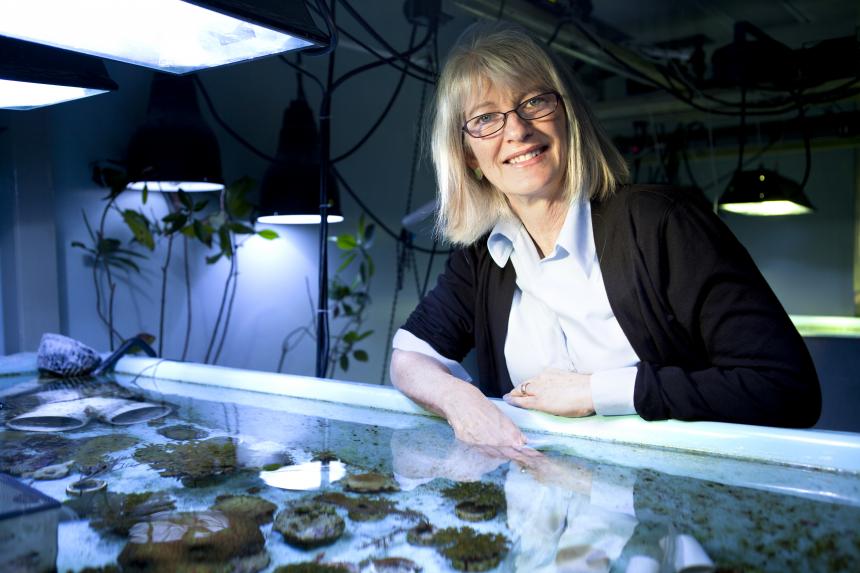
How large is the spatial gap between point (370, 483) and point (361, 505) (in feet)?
0.26

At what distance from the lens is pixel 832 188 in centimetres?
564

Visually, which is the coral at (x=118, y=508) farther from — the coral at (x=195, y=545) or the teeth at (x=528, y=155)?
the teeth at (x=528, y=155)

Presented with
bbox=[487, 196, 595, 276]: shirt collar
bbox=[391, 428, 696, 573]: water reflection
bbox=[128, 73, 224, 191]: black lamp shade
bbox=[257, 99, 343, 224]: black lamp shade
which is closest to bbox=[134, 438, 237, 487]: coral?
bbox=[391, 428, 696, 573]: water reflection

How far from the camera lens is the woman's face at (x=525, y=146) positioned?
1350mm

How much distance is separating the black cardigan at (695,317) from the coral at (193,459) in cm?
62

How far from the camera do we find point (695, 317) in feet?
3.92

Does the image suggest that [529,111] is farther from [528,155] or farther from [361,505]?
[361,505]

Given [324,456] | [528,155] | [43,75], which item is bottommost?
[324,456]

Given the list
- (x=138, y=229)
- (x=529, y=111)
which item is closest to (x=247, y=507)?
(x=529, y=111)

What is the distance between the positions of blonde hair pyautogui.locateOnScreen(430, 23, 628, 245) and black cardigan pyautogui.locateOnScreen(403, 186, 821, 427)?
65 millimetres

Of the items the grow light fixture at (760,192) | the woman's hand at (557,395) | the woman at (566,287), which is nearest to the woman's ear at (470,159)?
the woman at (566,287)

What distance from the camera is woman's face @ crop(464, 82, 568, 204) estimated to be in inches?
53.1

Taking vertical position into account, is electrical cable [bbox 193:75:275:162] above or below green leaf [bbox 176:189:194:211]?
above

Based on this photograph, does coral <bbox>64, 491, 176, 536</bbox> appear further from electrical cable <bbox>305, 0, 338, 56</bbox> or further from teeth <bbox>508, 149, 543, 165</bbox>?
teeth <bbox>508, 149, 543, 165</bbox>
